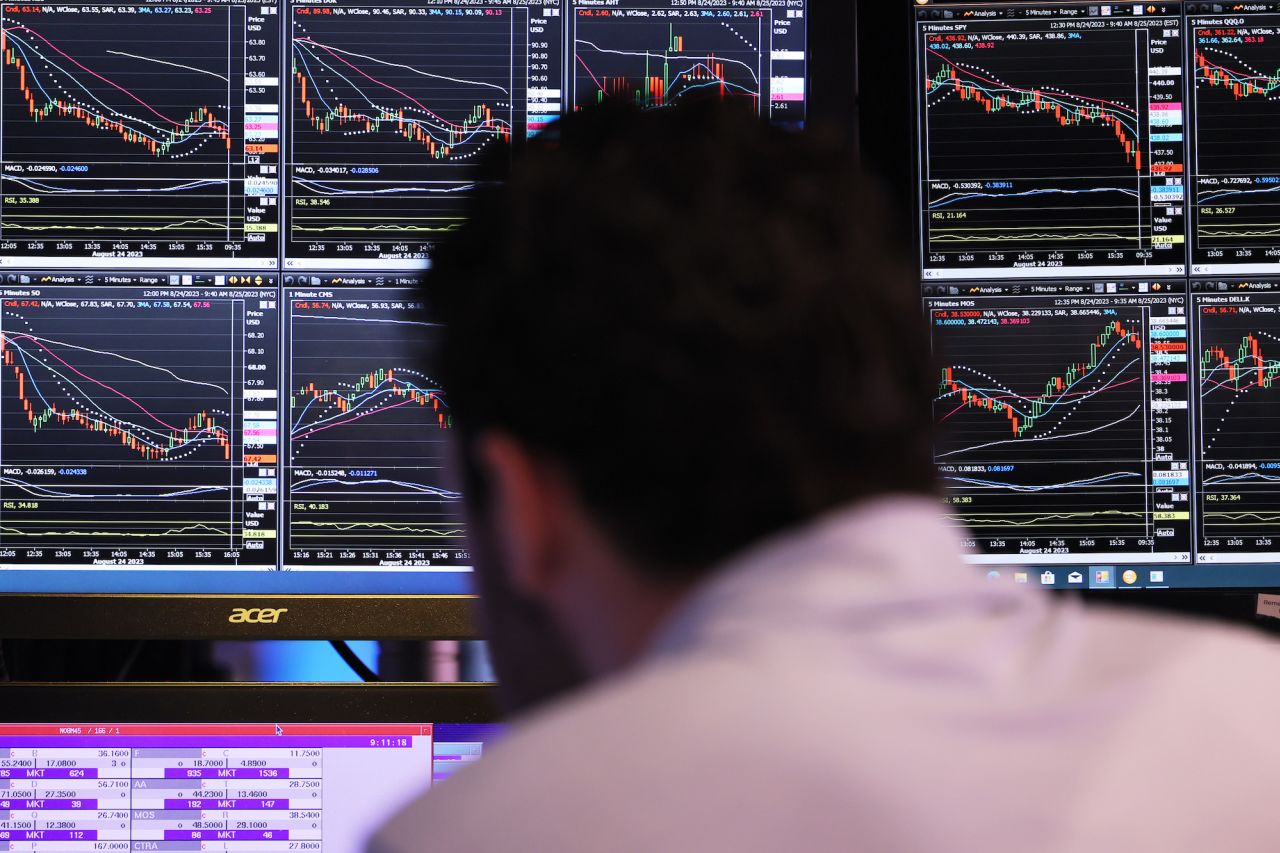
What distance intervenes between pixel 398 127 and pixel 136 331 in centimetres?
33

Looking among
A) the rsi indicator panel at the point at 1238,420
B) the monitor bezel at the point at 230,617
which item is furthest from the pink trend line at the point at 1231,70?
the monitor bezel at the point at 230,617

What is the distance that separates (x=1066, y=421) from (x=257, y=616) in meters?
0.82

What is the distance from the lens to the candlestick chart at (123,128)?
113cm

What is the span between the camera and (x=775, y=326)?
489mm

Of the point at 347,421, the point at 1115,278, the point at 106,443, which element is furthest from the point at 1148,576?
the point at 106,443

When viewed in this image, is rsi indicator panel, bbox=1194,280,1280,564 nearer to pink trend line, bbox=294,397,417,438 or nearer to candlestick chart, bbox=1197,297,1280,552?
candlestick chart, bbox=1197,297,1280,552

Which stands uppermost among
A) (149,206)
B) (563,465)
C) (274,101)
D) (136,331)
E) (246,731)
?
(274,101)

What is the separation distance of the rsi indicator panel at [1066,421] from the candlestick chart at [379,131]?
521 millimetres

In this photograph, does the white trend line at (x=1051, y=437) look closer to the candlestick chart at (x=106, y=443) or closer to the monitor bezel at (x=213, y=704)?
the monitor bezel at (x=213, y=704)

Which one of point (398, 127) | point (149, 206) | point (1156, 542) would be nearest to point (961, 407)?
point (1156, 542)

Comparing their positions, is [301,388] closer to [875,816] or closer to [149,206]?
[149,206]

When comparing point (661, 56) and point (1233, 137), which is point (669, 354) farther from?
point (1233, 137)

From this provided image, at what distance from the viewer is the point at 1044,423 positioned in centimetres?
116

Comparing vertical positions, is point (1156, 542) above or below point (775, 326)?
below
